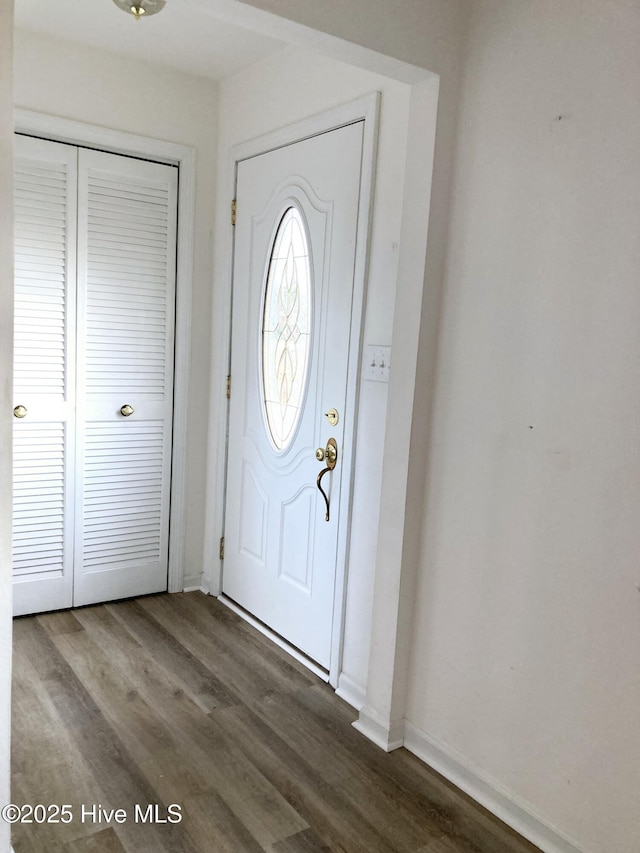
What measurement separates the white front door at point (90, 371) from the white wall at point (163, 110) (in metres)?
0.13

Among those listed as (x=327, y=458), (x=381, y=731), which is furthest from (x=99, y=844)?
(x=327, y=458)

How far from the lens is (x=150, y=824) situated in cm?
185

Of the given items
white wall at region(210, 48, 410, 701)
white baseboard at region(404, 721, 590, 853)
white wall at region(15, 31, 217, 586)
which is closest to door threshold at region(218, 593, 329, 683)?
white wall at region(210, 48, 410, 701)

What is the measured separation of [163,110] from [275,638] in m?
2.42

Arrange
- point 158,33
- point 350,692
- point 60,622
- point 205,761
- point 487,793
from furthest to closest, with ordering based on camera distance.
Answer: point 60,622, point 158,33, point 350,692, point 205,761, point 487,793

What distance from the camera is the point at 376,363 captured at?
2.36 meters

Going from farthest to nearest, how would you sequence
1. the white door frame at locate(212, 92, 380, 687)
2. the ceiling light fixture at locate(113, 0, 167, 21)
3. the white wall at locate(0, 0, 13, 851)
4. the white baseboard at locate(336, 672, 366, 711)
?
the white baseboard at locate(336, 672, 366, 711) → the white door frame at locate(212, 92, 380, 687) → the ceiling light fixture at locate(113, 0, 167, 21) → the white wall at locate(0, 0, 13, 851)

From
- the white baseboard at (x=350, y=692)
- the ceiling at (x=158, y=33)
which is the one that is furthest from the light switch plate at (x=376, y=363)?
the ceiling at (x=158, y=33)

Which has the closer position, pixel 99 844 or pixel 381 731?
pixel 99 844

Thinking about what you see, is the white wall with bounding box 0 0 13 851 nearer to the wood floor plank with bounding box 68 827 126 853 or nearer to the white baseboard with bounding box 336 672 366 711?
the wood floor plank with bounding box 68 827 126 853

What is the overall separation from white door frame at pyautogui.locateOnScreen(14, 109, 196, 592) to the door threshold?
1.08ft

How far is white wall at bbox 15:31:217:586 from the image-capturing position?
9.18 ft

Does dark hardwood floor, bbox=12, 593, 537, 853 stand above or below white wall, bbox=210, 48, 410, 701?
below

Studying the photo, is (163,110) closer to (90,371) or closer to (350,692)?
(90,371)
